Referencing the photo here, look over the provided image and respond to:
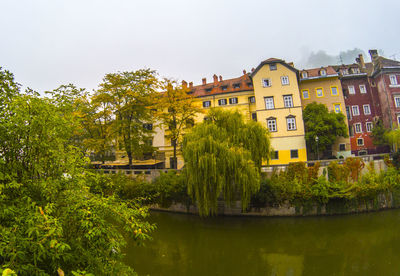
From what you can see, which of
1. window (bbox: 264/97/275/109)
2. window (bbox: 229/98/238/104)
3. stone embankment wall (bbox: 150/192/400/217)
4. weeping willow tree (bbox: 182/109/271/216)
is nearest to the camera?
weeping willow tree (bbox: 182/109/271/216)

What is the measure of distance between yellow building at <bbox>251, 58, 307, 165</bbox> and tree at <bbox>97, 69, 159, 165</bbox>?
1314cm

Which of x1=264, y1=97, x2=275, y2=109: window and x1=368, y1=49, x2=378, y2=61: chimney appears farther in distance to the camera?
x1=368, y1=49, x2=378, y2=61: chimney

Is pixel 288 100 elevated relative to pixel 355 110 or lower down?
elevated

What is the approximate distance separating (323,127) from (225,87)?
42.4ft

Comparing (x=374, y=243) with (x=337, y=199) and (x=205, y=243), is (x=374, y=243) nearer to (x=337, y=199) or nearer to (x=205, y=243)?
(x=337, y=199)

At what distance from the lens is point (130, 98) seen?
66.7ft

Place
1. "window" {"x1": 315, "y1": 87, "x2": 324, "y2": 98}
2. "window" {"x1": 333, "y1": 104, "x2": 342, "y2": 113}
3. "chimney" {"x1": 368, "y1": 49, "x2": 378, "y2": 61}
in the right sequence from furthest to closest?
"chimney" {"x1": 368, "y1": 49, "x2": 378, "y2": 61} < "window" {"x1": 315, "y1": 87, "x2": 324, "y2": 98} < "window" {"x1": 333, "y1": 104, "x2": 342, "y2": 113}

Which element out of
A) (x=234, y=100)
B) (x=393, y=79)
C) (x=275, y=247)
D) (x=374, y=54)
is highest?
(x=374, y=54)

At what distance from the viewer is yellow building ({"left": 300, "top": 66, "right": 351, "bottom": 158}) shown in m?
27.0

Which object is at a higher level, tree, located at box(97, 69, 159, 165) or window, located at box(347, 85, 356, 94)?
window, located at box(347, 85, 356, 94)

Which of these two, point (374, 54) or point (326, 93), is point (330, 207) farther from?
point (374, 54)

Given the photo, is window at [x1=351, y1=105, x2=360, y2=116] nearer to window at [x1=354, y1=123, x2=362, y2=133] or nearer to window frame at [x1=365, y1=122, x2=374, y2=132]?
window at [x1=354, y1=123, x2=362, y2=133]

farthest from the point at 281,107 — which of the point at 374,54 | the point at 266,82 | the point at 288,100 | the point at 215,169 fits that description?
the point at 374,54

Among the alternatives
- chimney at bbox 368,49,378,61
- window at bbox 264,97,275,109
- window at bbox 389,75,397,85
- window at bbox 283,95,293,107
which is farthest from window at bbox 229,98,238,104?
chimney at bbox 368,49,378,61
